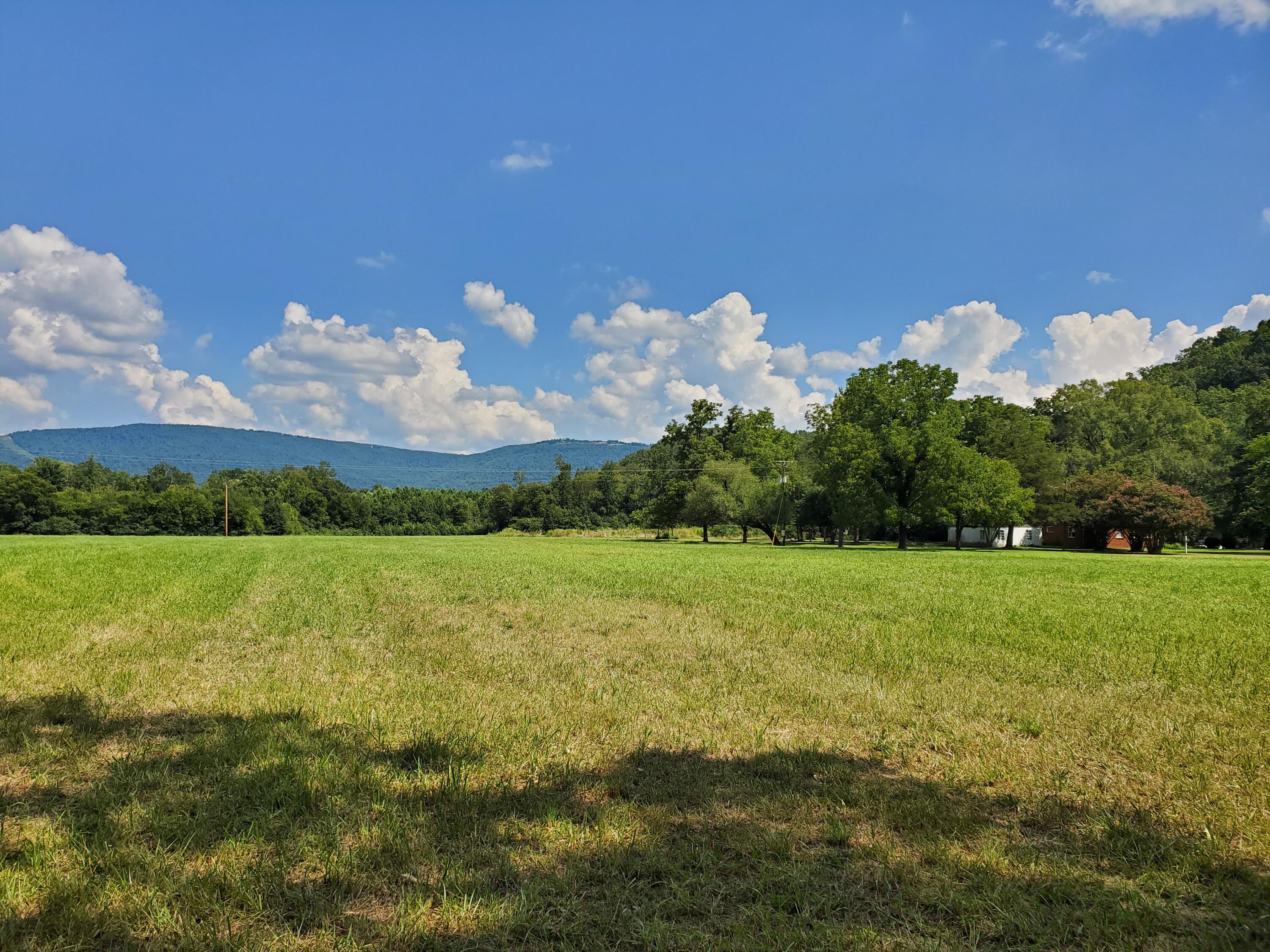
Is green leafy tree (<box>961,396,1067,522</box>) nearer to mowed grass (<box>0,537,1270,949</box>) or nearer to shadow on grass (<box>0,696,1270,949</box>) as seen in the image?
mowed grass (<box>0,537,1270,949</box>)

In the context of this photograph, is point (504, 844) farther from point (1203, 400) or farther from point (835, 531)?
point (1203, 400)

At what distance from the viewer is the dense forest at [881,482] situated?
49562 millimetres

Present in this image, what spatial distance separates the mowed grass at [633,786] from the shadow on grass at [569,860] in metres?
0.02

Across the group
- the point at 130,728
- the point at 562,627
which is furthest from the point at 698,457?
the point at 130,728

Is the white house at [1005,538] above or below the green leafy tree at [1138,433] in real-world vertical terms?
below

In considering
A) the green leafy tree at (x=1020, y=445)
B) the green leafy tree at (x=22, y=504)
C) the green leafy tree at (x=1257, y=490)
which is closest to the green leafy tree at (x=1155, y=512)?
the green leafy tree at (x=1257, y=490)

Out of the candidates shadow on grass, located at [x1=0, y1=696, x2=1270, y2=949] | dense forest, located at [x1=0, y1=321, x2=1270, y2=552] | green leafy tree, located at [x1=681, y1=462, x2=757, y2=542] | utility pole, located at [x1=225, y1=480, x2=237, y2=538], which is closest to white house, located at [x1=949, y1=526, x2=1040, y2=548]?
dense forest, located at [x1=0, y1=321, x2=1270, y2=552]

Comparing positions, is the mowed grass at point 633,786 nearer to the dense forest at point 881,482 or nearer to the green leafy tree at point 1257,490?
the dense forest at point 881,482

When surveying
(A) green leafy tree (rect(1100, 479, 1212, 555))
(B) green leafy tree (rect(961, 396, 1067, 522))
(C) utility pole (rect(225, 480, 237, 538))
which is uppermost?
(B) green leafy tree (rect(961, 396, 1067, 522))

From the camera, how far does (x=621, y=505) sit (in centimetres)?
13612

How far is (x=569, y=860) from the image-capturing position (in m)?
3.59

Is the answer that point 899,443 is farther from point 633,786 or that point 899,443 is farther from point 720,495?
point 633,786

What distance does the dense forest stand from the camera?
4956cm

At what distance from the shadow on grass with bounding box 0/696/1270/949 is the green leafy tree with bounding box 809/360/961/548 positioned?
153 feet
